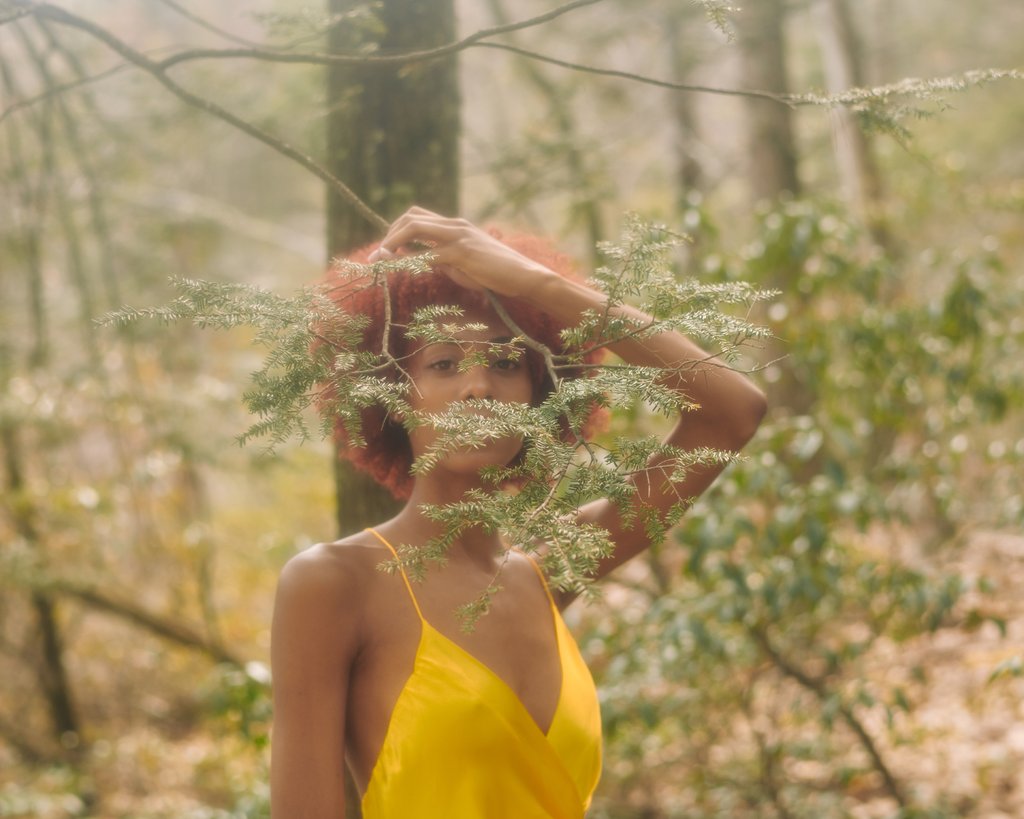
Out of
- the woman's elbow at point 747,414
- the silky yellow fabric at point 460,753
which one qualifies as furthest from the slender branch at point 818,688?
the silky yellow fabric at point 460,753

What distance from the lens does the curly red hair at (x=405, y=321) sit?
6.15 ft

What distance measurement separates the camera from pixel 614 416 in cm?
346

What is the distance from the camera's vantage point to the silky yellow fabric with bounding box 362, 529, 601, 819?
1.69 metres

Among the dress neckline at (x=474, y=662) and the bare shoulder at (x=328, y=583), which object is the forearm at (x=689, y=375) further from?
the bare shoulder at (x=328, y=583)

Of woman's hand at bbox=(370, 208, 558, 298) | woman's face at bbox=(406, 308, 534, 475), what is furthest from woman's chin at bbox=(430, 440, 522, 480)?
woman's hand at bbox=(370, 208, 558, 298)

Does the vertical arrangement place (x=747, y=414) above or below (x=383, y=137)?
below

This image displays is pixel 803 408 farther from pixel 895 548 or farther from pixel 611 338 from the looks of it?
pixel 611 338

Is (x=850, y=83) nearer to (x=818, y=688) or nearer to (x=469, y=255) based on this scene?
(x=818, y=688)

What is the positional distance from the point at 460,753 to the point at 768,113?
5.26 m

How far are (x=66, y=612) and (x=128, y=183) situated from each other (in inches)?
117

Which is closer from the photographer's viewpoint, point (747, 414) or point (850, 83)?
point (747, 414)

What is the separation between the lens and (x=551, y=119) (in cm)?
497

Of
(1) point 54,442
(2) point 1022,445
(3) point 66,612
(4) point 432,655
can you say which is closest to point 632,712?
(2) point 1022,445

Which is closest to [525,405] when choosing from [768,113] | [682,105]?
[768,113]
